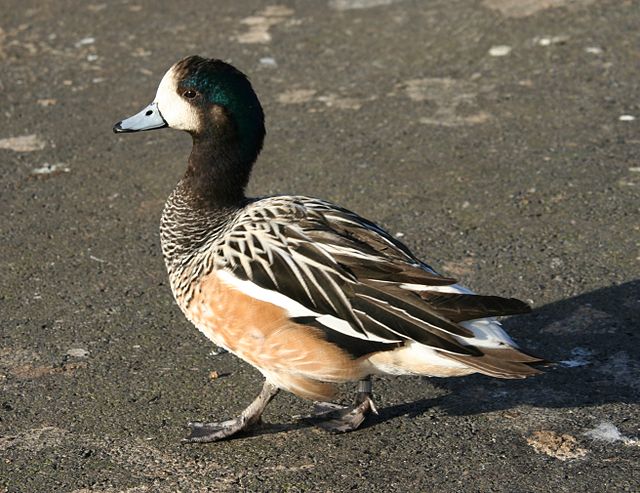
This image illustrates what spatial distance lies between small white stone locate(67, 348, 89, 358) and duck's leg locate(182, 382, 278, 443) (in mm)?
862

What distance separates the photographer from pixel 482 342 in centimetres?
427

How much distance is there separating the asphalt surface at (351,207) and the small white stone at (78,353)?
2cm

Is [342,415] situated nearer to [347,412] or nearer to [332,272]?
[347,412]

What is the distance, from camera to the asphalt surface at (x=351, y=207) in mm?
4469

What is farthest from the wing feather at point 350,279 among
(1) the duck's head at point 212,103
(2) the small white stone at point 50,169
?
(2) the small white stone at point 50,169

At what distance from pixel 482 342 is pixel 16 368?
225 cm

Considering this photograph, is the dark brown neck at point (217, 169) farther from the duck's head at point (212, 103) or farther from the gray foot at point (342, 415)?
the gray foot at point (342, 415)

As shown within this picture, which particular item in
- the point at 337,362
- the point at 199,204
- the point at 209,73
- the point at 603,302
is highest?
the point at 209,73

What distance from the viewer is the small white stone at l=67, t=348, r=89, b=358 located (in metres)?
5.22

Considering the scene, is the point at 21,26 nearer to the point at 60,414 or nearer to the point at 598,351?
the point at 60,414

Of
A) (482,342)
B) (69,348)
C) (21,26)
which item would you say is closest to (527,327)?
(482,342)

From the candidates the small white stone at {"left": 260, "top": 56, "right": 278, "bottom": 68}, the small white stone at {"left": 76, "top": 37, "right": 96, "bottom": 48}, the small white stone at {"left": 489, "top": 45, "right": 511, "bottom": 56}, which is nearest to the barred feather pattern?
the small white stone at {"left": 260, "top": 56, "right": 278, "bottom": 68}

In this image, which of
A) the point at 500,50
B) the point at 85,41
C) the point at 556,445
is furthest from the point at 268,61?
the point at 556,445

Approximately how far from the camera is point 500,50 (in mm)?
8422
